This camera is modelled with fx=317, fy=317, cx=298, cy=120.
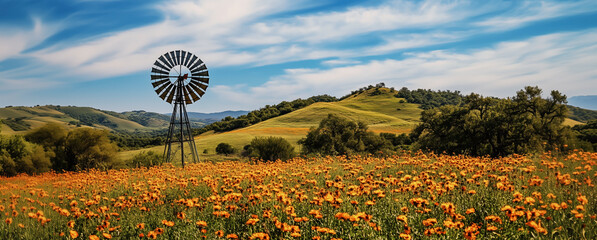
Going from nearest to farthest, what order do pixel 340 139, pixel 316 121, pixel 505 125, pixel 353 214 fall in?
1. pixel 353 214
2. pixel 505 125
3. pixel 340 139
4. pixel 316 121

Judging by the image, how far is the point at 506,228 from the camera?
497 cm

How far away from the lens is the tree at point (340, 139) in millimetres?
38500

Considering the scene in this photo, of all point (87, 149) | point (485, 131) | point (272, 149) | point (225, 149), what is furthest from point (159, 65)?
point (225, 149)

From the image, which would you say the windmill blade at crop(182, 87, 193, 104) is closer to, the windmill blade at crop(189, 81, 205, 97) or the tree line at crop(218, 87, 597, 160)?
the windmill blade at crop(189, 81, 205, 97)

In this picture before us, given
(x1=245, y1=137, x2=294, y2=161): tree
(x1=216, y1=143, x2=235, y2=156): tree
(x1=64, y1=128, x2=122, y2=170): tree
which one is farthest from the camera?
(x1=216, y1=143, x2=235, y2=156): tree

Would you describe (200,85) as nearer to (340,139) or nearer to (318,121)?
(340,139)

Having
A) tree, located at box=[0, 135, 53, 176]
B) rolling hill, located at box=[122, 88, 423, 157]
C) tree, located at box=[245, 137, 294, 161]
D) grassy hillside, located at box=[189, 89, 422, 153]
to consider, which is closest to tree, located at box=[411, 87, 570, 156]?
tree, located at box=[245, 137, 294, 161]

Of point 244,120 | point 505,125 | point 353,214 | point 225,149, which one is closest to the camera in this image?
point 353,214

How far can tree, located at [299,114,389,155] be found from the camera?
126 ft

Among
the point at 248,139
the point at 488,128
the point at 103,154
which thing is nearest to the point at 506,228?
the point at 488,128

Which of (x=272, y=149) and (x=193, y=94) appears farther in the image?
(x=272, y=149)

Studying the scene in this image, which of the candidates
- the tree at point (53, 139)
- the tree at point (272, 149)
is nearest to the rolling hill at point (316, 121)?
the tree at point (272, 149)

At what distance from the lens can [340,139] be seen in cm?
3872

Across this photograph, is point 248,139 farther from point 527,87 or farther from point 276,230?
point 276,230
